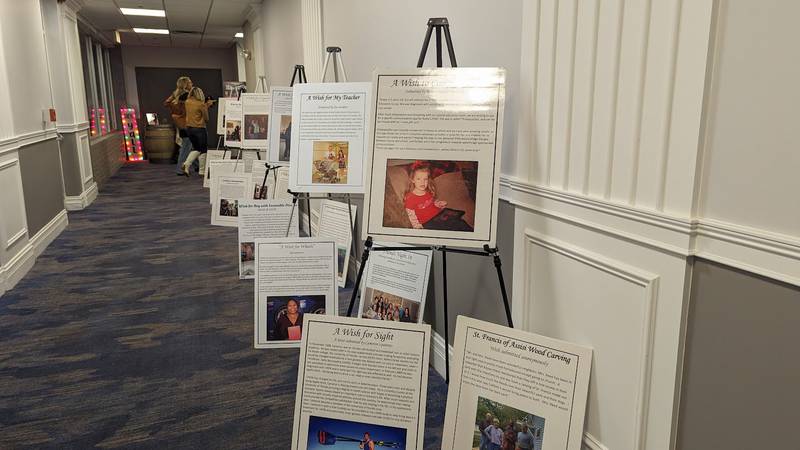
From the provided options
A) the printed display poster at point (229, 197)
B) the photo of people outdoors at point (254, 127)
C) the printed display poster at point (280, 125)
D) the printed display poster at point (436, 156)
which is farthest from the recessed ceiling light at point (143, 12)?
the printed display poster at point (436, 156)

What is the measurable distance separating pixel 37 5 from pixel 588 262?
19.8ft

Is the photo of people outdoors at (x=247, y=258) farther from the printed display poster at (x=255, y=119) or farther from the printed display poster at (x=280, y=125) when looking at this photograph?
the printed display poster at (x=255, y=119)

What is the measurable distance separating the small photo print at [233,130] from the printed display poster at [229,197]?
0.88 meters

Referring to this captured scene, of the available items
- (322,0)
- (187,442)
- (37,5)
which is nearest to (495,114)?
(187,442)

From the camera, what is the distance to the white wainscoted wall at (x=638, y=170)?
1109mm

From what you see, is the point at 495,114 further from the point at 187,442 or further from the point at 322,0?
the point at 322,0

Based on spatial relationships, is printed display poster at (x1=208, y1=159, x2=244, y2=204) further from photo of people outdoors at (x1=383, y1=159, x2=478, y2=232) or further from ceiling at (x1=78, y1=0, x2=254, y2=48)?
photo of people outdoors at (x1=383, y1=159, x2=478, y2=232)

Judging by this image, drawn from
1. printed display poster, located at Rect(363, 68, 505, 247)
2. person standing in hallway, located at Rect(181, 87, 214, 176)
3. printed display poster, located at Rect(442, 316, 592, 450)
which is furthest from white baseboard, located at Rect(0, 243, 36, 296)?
person standing in hallway, located at Rect(181, 87, 214, 176)

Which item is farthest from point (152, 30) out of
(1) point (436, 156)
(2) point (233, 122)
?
(1) point (436, 156)

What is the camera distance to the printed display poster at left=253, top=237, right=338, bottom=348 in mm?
2768

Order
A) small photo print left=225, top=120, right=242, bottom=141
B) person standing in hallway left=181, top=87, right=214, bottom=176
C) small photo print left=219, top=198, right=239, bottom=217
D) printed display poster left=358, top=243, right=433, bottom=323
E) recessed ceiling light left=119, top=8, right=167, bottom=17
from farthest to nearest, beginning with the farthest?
person standing in hallway left=181, top=87, right=214, bottom=176
recessed ceiling light left=119, top=8, right=167, bottom=17
small photo print left=225, top=120, right=242, bottom=141
small photo print left=219, top=198, right=239, bottom=217
printed display poster left=358, top=243, right=433, bottom=323

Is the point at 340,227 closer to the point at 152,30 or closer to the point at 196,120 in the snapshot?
the point at 196,120

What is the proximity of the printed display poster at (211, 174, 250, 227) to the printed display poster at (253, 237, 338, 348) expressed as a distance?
2306 millimetres

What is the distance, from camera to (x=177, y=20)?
357 inches
